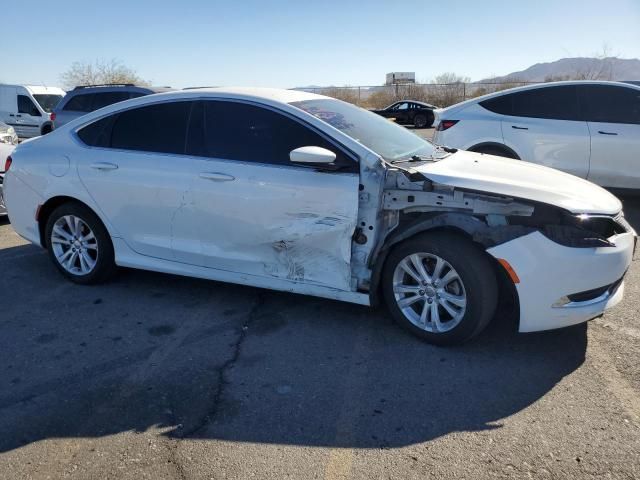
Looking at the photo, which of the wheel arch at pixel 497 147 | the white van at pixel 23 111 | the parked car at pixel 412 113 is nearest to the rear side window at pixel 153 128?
the wheel arch at pixel 497 147

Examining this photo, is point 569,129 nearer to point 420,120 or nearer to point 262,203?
point 262,203

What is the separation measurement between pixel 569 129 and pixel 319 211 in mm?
4951

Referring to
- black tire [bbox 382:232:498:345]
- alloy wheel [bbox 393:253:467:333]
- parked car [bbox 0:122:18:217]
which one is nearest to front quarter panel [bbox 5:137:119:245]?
parked car [bbox 0:122:18:217]

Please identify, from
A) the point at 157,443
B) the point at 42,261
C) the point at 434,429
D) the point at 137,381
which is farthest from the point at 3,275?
the point at 434,429

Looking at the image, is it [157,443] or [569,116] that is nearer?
[157,443]

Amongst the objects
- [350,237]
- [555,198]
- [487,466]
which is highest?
[555,198]

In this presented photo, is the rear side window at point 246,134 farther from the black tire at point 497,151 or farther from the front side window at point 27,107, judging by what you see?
the front side window at point 27,107

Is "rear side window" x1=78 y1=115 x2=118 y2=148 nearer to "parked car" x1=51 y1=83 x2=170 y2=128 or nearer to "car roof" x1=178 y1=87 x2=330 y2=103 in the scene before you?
"car roof" x1=178 y1=87 x2=330 y2=103

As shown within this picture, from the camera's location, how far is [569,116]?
7535 mm

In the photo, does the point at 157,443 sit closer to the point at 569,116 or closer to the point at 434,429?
the point at 434,429

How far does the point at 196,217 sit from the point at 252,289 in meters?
0.93

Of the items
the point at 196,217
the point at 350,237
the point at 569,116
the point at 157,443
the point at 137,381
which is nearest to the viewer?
the point at 157,443

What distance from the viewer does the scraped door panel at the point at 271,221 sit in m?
3.98

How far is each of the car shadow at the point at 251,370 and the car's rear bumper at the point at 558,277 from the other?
34 centimetres
